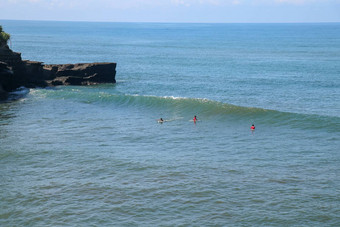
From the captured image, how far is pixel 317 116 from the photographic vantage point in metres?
47.8

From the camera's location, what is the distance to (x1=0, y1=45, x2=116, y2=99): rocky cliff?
64.5 m

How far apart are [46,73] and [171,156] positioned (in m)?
41.7

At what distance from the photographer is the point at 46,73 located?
71.8 m

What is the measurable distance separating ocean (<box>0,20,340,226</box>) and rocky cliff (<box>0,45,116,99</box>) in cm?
277

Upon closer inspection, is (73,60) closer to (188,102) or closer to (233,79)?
(233,79)

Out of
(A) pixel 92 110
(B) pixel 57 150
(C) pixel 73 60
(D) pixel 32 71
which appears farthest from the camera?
(C) pixel 73 60

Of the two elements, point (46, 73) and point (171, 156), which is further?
point (46, 73)

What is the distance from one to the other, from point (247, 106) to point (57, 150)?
2606 cm

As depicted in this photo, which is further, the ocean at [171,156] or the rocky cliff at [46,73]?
the rocky cliff at [46,73]

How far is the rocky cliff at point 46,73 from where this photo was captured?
212 feet

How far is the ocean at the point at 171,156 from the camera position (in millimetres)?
26250

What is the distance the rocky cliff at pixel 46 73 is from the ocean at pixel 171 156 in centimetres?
277

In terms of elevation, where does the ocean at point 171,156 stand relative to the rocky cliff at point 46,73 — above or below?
below

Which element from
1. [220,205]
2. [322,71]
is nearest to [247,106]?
[220,205]
